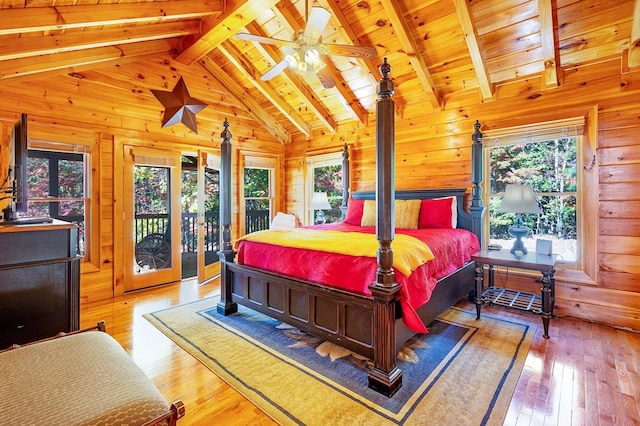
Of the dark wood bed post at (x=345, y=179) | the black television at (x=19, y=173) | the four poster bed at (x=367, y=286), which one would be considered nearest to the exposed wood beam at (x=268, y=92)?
the dark wood bed post at (x=345, y=179)

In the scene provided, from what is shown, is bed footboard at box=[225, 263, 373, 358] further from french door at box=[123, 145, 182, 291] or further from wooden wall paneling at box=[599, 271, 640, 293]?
wooden wall paneling at box=[599, 271, 640, 293]

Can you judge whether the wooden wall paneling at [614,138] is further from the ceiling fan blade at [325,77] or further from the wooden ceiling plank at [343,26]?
A: the ceiling fan blade at [325,77]

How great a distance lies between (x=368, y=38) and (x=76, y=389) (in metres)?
3.84

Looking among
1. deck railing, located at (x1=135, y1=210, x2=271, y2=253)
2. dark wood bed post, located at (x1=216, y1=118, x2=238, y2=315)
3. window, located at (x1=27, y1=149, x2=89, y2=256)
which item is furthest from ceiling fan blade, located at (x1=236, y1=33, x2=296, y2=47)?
deck railing, located at (x1=135, y1=210, x2=271, y2=253)

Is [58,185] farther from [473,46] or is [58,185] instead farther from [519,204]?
[519,204]

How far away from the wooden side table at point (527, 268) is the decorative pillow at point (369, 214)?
1.31 metres

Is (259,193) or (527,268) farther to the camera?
(259,193)

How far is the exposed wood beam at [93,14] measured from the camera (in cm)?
229

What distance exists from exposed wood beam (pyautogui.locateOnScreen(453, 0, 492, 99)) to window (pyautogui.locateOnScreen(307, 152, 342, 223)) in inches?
90.4

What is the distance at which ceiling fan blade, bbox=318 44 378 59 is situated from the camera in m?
2.57

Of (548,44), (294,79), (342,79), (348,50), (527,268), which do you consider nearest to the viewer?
(348,50)

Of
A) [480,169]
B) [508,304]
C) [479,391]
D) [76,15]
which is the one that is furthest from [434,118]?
[76,15]

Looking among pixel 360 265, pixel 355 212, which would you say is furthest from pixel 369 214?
pixel 360 265

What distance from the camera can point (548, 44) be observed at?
2889 mm
